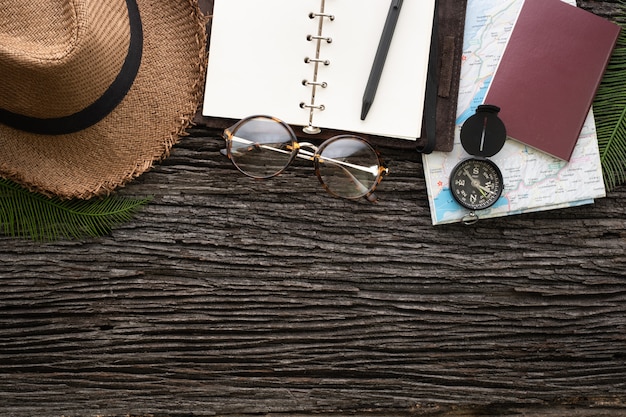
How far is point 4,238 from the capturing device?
1.26 m

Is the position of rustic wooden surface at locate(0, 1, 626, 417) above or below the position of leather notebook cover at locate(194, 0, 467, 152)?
below

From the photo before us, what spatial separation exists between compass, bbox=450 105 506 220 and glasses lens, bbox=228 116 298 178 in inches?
14.7

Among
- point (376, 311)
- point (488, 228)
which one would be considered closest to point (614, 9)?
point (488, 228)

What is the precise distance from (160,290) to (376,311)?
0.50 m

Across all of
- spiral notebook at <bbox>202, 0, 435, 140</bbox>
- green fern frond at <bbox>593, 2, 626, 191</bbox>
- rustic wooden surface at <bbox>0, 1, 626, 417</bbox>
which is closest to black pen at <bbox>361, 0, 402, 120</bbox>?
spiral notebook at <bbox>202, 0, 435, 140</bbox>

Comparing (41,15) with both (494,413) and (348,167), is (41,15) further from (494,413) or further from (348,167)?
(494,413)

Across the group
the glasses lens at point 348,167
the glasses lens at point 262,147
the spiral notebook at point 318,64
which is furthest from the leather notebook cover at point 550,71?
the glasses lens at point 262,147

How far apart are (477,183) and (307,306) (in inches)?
18.7

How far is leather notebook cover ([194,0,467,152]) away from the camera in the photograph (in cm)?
125

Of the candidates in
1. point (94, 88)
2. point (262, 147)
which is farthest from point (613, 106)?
point (94, 88)

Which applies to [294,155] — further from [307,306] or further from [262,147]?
[307,306]

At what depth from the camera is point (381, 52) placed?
1218 mm

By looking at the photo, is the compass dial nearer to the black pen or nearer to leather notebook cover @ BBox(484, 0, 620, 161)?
leather notebook cover @ BBox(484, 0, 620, 161)

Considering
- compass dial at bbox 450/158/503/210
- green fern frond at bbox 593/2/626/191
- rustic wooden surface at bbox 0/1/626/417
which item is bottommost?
rustic wooden surface at bbox 0/1/626/417
